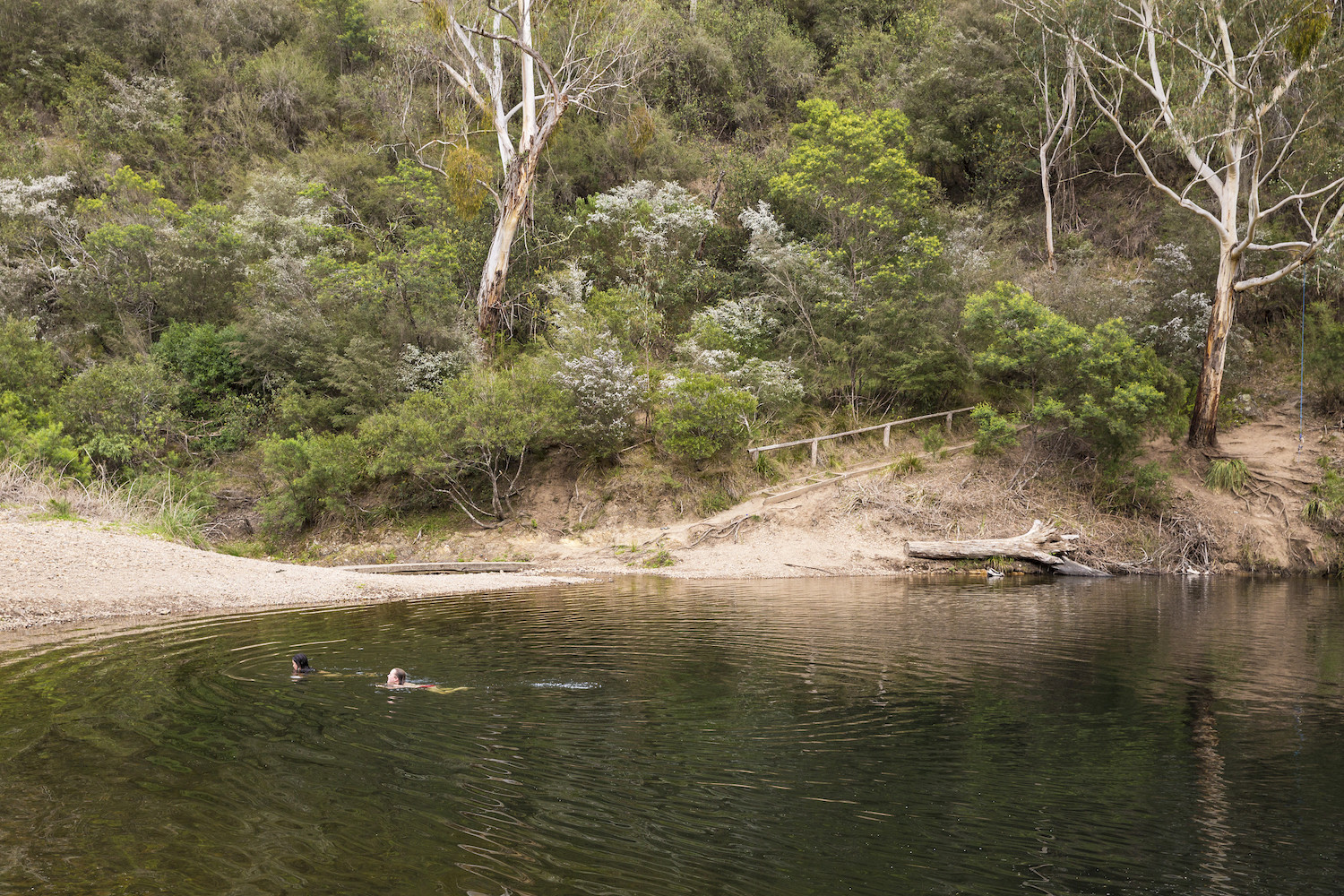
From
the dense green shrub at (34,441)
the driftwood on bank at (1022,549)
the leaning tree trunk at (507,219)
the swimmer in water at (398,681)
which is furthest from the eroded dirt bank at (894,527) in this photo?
the swimmer in water at (398,681)

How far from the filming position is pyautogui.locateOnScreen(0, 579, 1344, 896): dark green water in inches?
218

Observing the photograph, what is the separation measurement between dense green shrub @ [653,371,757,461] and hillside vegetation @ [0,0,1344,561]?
0.13 metres

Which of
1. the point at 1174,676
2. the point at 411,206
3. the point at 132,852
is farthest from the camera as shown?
Result: the point at 411,206

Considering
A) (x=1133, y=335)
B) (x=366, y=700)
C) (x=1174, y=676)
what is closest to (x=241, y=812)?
(x=366, y=700)

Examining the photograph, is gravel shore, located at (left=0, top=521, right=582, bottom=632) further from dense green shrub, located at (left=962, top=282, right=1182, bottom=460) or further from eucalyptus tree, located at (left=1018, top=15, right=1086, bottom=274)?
eucalyptus tree, located at (left=1018, top=15, right=1086, bottom=274)

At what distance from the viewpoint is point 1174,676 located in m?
11.4

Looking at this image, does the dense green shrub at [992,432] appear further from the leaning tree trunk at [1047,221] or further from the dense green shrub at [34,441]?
the dense green shrub at [34,441]

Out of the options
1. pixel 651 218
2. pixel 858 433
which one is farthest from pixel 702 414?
pixel 651 218

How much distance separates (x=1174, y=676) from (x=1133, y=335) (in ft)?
67.6

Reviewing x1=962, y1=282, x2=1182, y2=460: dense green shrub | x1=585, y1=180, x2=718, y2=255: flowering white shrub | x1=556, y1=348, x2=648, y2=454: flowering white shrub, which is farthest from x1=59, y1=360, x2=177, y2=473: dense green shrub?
x1=962, y1=282, x2=1182, y2=460: dense green shrub

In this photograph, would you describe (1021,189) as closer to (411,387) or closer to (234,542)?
(411,387)

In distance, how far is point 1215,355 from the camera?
85.8 ft

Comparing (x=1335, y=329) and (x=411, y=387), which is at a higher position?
(x=1335, y=329)

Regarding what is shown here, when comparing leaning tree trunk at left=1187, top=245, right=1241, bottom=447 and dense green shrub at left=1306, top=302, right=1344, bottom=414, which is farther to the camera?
dense green shrub at left=1306, top=302, right=1344, bottom=414
